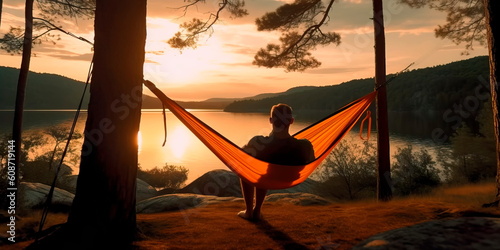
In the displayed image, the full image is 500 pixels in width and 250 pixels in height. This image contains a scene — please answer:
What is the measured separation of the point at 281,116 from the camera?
2682 mm

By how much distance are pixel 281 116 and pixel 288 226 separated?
88 cm

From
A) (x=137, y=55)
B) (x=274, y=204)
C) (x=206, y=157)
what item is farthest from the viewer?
(x=206, y=157)

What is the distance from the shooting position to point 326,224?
9.22 ft

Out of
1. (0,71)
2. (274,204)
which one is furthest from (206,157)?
(0,71)

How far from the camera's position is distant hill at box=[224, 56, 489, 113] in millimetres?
42747

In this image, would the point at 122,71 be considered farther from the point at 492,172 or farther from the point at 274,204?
the point at 492,172

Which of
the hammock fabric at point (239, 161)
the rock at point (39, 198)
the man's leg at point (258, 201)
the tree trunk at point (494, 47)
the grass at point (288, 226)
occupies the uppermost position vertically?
the tree trunk at point (494, 47)

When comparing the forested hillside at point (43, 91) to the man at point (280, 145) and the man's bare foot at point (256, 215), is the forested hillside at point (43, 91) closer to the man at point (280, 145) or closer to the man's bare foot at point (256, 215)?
the man's bare foot at point (256, 215)

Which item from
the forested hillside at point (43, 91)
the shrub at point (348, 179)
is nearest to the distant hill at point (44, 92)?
the forested hillside at point (43, 91)

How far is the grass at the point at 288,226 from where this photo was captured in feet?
7.70

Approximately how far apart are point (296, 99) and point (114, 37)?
216 ft

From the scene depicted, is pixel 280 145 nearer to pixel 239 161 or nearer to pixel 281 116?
pixel 281 116

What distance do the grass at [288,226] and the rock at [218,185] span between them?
226 inches

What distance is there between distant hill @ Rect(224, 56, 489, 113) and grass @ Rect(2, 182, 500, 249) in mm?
41016
